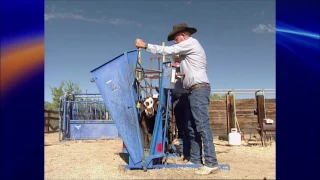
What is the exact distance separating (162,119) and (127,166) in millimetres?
761

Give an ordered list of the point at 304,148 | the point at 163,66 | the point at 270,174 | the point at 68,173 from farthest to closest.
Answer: the point at 163,66, the point at 68,173, the point at 270,174, the point at 304,148

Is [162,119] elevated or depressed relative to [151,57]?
depressed

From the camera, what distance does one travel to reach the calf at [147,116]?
4.06 meters

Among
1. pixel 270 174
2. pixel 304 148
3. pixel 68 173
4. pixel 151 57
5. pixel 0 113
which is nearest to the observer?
pixel 0 113

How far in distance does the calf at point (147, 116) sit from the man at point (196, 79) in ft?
1.82

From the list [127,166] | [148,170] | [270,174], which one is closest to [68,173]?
[127,166]

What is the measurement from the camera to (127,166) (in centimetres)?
376

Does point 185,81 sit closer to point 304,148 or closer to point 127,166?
point 127,166

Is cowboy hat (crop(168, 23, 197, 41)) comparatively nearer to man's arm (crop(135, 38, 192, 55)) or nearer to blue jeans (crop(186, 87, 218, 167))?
man's arm (crop(135, 38, 192, 55))

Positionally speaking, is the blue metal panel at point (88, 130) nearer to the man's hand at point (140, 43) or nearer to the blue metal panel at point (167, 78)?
the blue metal panel at point (167, 78)

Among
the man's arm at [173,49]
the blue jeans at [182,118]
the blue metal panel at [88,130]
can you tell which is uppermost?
the man's arm at [173,49]

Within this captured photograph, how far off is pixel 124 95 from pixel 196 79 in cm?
Result: 90

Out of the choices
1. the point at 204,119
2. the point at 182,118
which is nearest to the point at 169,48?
the point at 204,119

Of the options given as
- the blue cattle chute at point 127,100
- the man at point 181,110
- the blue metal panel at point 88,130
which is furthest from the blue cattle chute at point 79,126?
the blue cattle chute at point 127,100
